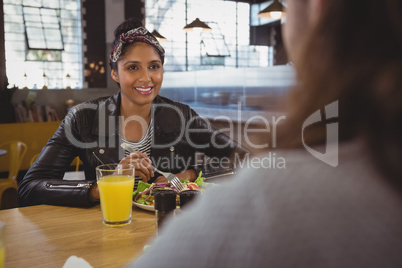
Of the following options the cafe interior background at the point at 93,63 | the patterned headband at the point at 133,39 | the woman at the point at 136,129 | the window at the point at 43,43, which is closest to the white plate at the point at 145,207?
the woman at the point at 136,129

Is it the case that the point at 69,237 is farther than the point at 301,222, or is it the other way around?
the point at 69,237

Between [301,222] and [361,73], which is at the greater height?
[361,73]

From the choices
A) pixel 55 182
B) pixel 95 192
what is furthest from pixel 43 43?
pixel 95 192

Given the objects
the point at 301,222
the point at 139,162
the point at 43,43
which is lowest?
the point at 139,162

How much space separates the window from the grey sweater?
26.6 ft

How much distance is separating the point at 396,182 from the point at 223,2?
10756 mm

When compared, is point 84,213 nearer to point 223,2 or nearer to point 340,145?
point 340,145

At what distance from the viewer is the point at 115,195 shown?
1.29m

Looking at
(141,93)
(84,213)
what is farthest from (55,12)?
(84,213)

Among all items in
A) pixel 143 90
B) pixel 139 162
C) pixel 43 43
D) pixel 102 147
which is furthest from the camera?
pixel 43 43

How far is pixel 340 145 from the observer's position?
472 mm

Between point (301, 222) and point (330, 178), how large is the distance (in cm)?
7

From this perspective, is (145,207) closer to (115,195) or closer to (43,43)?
(115,195)

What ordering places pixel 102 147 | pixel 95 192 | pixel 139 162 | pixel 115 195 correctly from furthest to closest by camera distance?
pixel 102 147, pixel 139 162, pixel 95 192, pixel 115 195
